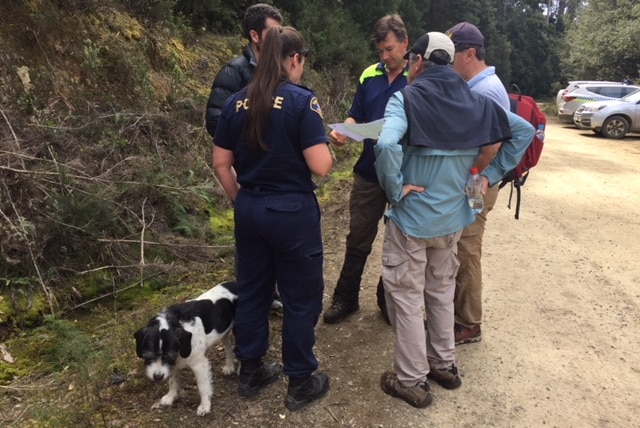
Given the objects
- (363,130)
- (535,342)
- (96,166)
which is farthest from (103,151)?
(535,342)

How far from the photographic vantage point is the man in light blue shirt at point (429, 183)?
286cm

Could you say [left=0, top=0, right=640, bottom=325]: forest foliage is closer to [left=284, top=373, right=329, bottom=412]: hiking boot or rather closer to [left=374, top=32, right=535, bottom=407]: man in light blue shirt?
[left=284, top=373, right=329, bottom=412]: hiking boot

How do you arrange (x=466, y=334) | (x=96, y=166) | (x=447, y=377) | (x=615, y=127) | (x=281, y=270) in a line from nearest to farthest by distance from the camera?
(x=281, y=270) < (x=447, y=377) < (x=466, y=334) < (x=96, y=166) < (x=615, y=127)

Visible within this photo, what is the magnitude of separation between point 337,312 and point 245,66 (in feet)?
6.94

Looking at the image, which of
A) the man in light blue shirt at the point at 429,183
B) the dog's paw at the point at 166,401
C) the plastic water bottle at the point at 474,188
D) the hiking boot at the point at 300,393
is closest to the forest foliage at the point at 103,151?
the dog's paw at the point at 166,401

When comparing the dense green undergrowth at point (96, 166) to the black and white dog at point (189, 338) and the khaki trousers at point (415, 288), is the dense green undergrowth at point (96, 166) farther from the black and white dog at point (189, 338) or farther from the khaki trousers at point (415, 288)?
the khaki trousers at point (415, 288)

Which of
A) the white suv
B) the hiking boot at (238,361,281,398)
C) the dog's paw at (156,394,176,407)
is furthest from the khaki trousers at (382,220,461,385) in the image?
the white suv

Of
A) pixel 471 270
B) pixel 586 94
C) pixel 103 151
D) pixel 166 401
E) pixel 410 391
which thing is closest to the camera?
pixel 166 401

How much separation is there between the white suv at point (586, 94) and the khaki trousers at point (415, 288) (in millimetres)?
17207

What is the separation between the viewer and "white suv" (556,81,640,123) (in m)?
17.4

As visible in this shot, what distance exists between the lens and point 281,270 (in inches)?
117

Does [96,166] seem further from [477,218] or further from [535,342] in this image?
[535,342]

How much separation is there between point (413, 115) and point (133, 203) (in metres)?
3.17

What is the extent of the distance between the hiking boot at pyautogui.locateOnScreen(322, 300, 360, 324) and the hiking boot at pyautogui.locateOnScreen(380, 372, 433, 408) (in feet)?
3.07
